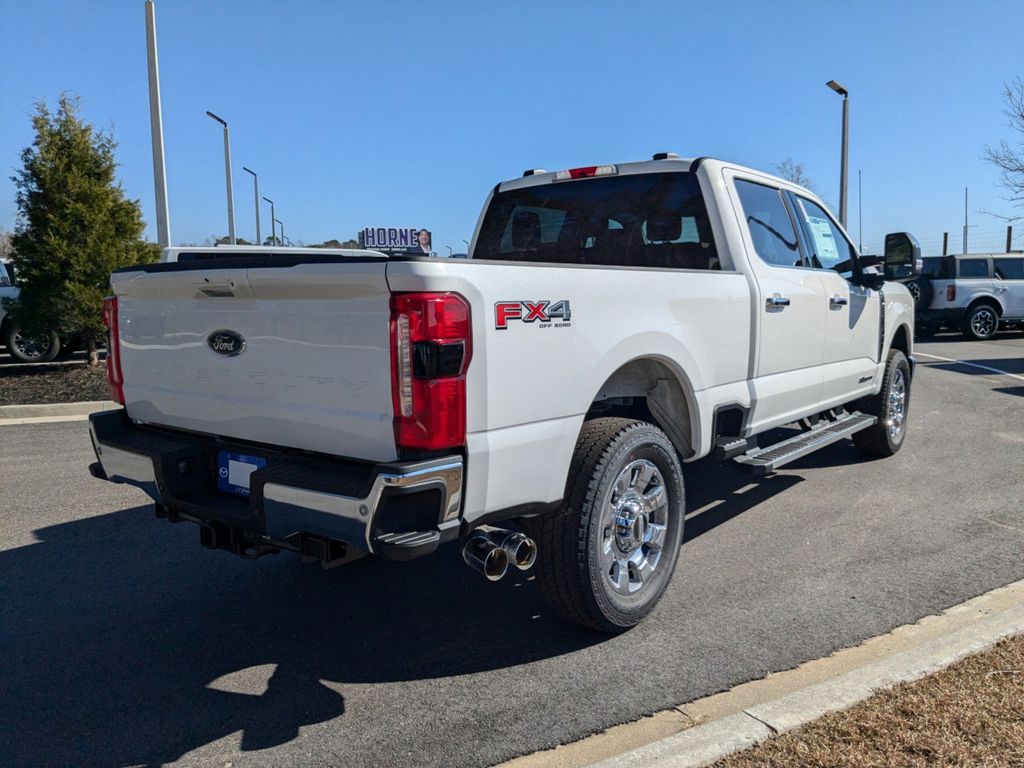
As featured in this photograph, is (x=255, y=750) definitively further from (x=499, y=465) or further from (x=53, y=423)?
(x=53, y=423)

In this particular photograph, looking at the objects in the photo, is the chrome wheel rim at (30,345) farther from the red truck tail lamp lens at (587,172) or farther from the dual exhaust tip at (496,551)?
the dual exhaust tip at (496,551)

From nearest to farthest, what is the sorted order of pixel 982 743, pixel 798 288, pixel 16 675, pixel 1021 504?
1. pixel 982 743
2. pixel 16 675
3. pixel 798 288
4. pixel 1021 504

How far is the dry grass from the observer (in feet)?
8.45

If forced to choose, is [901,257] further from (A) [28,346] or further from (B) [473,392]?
(A) [28,346]

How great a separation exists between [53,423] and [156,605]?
609cm

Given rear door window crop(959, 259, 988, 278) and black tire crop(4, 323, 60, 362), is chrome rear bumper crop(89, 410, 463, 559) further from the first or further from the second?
rear door window crop(959, 259, 988, 278)

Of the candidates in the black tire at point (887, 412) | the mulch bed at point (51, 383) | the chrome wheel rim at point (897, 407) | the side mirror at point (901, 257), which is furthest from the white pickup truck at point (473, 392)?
the mulch bed at point (51, 383)

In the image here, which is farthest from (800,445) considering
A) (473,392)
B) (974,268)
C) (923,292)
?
(974,268)

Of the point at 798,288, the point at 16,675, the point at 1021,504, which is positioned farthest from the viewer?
the point at 1021,504

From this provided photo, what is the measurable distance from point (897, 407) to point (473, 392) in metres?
5.59

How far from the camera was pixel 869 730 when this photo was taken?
8.96ft

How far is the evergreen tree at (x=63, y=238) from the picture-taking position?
468 inches

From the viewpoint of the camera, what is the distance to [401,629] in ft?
12.2

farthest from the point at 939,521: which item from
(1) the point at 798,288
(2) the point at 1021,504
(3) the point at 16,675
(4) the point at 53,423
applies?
(4) the point at 53,423
